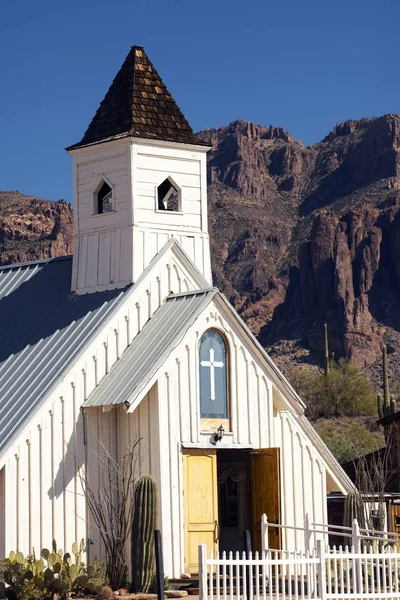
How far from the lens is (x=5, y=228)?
11325cm

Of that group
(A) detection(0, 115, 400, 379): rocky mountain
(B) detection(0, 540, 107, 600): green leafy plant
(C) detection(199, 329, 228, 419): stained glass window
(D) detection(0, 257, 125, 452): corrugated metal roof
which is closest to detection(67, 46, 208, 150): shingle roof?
(D) detection(0, 257, 125, 452): corrugated metal roof

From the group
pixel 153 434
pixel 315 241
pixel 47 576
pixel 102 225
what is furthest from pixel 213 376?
pixel 315 241

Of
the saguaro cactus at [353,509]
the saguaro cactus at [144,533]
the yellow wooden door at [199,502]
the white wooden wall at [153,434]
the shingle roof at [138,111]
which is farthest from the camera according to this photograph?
the shingle roof at [138,111]

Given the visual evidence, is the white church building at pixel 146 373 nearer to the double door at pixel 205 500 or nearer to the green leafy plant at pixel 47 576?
the double door at pixel 205 500

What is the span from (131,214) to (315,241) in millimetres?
107000

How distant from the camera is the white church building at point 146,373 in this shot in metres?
22.4

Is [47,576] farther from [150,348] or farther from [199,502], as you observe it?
[150,348]

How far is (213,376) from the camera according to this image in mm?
23453

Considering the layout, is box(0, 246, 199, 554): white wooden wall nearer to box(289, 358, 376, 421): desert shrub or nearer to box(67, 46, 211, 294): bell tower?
box(67, 46, 211, 294): bell tower

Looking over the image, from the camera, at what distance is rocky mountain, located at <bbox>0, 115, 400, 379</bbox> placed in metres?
118

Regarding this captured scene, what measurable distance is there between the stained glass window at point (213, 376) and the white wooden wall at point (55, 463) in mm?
1594

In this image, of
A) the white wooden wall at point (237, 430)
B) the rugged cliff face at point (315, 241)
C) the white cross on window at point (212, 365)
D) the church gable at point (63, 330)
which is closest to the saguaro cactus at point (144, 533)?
the white wooden wall at point (237, 430)

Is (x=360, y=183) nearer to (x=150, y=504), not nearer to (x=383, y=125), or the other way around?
(x=383, y=125)

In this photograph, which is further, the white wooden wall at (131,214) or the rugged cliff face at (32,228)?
the rugged cliff face at (32,228)
